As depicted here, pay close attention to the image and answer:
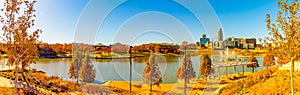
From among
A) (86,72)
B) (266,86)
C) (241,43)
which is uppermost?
(241,43)

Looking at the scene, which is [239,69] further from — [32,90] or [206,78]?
[32,90]

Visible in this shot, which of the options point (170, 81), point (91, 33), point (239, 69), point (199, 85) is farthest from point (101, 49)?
point (239, 69)

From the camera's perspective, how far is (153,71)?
9.81 meters

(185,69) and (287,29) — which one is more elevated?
(287,29)

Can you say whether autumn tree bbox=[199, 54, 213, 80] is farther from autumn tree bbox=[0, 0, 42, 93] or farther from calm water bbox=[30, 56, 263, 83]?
autumn tree bbox=[0, 0, 42, 93]

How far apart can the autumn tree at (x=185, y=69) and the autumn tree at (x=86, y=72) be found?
12.1 ft

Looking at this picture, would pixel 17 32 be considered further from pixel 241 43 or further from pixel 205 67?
pixel 241 43

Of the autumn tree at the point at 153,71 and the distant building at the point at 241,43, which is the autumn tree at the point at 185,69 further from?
the distant building at the point at 241,43

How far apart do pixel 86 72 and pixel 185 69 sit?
4269mm

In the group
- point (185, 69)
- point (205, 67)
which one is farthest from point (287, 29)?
point (205, 67)

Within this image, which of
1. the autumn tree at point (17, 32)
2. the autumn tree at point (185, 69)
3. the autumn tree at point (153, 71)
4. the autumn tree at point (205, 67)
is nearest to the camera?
the autumn tree at point (17, 32)

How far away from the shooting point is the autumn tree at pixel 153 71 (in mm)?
9586

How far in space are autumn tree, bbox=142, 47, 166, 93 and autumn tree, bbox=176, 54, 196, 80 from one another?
102 cm

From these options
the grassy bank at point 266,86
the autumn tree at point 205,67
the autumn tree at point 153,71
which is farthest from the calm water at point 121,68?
the grassy bank at point 266,86
